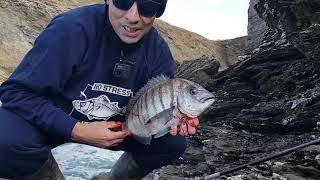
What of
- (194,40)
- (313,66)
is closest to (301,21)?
(313,66)

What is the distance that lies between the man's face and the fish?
19.6 inches

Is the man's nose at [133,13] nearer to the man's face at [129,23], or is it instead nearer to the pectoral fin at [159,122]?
the man's face at [129,23]

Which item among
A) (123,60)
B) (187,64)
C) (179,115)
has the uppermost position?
(123,60)

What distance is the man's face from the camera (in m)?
4.43

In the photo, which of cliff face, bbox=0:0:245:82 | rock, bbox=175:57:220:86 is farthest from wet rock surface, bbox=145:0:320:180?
cliff face, bbox=0:0:245:82

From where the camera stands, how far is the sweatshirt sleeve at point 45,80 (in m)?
4.21

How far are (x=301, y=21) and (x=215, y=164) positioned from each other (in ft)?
Result: 26.5

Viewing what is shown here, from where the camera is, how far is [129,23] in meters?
4.47

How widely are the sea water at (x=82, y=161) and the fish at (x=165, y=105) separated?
5.36 metres

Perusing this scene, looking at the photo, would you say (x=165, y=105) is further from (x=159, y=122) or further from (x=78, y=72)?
(x=78, y=72)

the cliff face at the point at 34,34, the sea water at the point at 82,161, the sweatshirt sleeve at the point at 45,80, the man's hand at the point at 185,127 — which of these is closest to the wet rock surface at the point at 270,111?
the sea water at the point at 82,161

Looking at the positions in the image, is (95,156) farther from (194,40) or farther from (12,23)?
(194,40)

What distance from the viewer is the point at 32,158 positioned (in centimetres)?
461

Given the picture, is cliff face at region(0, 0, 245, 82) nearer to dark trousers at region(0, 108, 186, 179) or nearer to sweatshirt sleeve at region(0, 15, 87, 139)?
dark trousers at region(0, 108, 186, 179)
